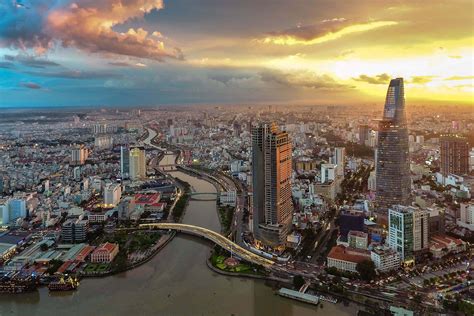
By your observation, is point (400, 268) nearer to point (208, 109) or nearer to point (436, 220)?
point (436, 220)

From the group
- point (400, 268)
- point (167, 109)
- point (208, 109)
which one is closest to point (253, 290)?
point (400, 268)

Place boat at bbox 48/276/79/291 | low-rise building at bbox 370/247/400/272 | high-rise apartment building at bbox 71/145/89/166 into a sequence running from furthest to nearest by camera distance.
Answer: high-rise apartment building at bbox 71/145/89/166 < low-rise building at bbox 370/247/400/272 < boat at bbox 48/276/79/291

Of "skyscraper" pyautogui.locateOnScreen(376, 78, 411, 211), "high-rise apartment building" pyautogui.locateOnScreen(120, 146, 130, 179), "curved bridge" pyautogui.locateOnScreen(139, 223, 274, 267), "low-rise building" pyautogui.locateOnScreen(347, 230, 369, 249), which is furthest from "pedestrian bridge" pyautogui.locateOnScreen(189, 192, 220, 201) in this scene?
"low-rise building" pyautogui.locateOnScreen(347, 230, 369, 249)

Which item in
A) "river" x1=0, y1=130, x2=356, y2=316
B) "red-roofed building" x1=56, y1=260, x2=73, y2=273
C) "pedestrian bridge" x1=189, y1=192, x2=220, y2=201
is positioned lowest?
→ "river" x1=0, y1=130, x2=356, y2=316

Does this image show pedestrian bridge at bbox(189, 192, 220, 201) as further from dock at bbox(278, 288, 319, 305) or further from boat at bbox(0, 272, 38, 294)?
dock at bbox(278, 288, 319, 305)

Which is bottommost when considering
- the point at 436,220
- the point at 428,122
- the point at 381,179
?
the point at 436,220

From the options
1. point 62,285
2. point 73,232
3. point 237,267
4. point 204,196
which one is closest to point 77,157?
point 204,196

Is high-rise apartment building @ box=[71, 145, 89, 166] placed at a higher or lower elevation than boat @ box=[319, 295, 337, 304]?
higher

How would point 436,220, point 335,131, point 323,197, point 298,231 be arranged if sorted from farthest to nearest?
point 335,131
point 323,197
point 298,231
point 436,220
